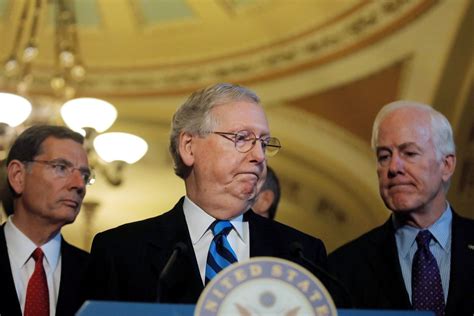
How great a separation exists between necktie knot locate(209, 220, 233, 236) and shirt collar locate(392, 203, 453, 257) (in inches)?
23.8

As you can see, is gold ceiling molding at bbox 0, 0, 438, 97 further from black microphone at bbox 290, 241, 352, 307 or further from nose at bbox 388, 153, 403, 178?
black microphone at bbox 290, 241, 352, 307

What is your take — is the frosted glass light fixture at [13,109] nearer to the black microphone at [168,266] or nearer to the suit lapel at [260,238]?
the suit lapel at [260,238]

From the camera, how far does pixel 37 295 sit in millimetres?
2387

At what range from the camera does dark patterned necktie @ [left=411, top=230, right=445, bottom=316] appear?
2.29m

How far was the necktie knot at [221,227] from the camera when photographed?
209 centimetres

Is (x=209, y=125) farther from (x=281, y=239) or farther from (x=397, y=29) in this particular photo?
(x=397, y=29)

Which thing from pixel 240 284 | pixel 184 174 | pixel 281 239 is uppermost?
pixel 184 174

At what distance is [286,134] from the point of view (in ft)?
26.8

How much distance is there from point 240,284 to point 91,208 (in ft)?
21.7

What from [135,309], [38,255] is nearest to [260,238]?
[135,309]

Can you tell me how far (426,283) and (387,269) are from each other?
0.38 ft

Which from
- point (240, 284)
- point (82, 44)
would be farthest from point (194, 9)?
point (240, 284)

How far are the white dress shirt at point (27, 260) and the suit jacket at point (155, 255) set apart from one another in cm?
36

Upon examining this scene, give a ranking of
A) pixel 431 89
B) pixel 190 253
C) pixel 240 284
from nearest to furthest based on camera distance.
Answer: pixel 240 284, pixel 190 253, pixel 431 89
